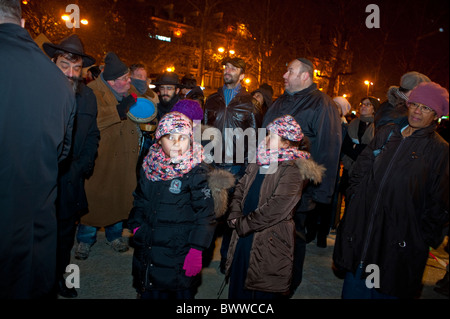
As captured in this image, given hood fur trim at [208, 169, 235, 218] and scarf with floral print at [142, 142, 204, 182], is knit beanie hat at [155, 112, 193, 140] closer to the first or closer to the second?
scarf with floral print at [142, 142, 204, 182]

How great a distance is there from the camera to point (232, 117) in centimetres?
452

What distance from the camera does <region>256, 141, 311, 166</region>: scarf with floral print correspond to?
2.87 meters

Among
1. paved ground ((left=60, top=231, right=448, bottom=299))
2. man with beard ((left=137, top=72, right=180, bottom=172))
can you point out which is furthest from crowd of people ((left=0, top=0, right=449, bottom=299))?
man with beard ((left=137, top=72, right=180, bottom=172))

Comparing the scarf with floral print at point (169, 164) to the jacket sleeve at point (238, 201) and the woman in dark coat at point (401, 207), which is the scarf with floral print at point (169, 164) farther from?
the woman in dark coat at point (401, 207)

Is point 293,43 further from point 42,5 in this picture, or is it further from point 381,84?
point 42,5

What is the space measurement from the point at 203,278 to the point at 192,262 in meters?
1.35

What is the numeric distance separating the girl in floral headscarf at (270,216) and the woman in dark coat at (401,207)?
59cm

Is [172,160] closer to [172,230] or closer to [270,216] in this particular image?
[172,230]

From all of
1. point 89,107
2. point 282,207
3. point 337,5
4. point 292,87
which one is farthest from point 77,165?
point 337,5

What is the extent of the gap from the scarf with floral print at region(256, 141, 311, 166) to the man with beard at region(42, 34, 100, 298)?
1861 mm

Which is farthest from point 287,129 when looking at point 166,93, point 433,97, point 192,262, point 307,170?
point 166,93

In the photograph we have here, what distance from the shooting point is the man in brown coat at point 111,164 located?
13.4 ft

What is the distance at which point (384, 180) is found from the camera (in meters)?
2.84

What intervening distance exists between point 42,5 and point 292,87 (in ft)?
51.3
